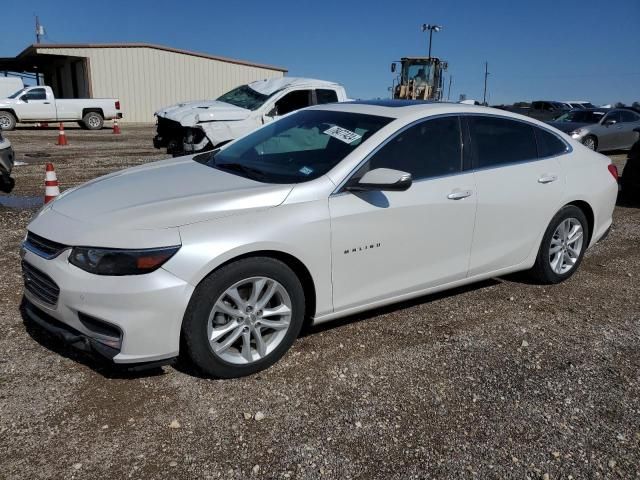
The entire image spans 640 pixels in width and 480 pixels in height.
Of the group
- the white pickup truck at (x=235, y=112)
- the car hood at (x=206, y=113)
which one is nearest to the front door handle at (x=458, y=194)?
the white pickup truck at (x=235, y=112)

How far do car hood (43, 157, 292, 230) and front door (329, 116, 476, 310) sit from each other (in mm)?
500

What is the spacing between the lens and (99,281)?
2754mm

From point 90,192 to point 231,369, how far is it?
56.4 inches

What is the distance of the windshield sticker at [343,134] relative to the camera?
3.64 metres

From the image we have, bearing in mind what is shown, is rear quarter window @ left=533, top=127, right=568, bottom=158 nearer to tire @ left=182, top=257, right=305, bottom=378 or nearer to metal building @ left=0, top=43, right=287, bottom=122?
tire @ left=182, top=257, right=305, bottom=378

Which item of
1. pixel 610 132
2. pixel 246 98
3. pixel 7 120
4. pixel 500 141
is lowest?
pixel 7 120

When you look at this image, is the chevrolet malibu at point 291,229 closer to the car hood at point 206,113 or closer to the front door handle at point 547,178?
the front door handle at point 547,178

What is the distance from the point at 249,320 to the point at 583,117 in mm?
14947

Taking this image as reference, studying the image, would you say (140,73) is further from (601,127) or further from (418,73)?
(601,127)

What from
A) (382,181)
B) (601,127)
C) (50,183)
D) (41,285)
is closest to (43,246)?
(41,285)

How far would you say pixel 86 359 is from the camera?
3.33m

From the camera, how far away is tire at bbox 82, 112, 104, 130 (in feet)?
75.9

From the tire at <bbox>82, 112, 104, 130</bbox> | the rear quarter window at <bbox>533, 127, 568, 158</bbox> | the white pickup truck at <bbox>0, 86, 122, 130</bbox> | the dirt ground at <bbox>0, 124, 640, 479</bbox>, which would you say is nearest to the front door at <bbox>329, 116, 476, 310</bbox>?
the dirt ground at <bbox>0, 124, 640, 479</bbox>

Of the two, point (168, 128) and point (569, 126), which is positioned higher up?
point (168, 128)
